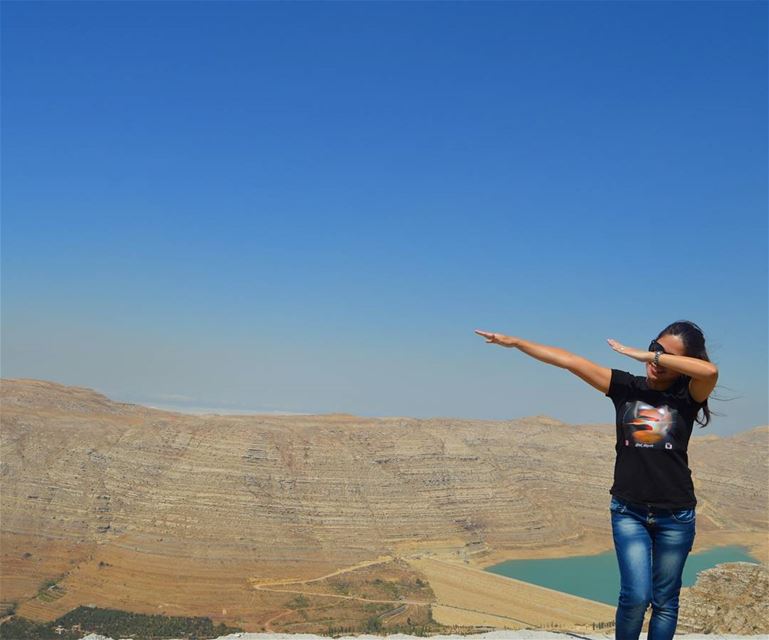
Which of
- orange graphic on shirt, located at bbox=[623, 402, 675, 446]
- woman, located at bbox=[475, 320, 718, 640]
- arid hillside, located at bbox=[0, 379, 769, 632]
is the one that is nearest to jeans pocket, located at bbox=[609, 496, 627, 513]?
woman, located at bbox=[475, 320, 718, 640]

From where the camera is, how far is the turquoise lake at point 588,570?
3866 cm

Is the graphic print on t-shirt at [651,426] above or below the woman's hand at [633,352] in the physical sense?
below

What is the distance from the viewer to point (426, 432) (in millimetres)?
60438

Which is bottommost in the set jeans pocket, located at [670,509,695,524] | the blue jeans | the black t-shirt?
the blue jeans

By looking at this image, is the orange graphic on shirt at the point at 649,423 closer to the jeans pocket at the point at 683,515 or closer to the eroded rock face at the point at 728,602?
the jeans pocket at the point at 683,515

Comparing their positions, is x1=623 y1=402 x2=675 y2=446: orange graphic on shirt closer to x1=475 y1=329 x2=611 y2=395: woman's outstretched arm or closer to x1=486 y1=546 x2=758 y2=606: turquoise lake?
x1=475 y1=329 x2=611 y2=395: woman's outstretched arm

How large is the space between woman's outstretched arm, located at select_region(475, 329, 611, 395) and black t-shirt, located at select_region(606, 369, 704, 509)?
0.64ft

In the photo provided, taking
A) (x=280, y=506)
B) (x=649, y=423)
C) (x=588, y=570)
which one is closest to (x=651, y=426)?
(x=649, y=423)

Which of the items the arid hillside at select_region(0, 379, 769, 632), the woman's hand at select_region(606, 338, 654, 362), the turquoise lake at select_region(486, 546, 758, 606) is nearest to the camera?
the woman's hand at select_region(606, 338, 654, 362)

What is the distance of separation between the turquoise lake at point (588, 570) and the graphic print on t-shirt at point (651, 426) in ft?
115

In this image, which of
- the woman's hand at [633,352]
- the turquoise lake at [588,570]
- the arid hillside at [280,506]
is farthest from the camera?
the turquoise lake at [588,570]

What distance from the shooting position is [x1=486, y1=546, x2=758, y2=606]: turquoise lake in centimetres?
3866

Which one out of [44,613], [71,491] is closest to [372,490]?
[71,491]

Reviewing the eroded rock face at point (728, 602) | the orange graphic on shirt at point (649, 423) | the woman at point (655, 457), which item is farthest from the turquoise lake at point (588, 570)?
the orange graphic on shirt at point (649, 423)
